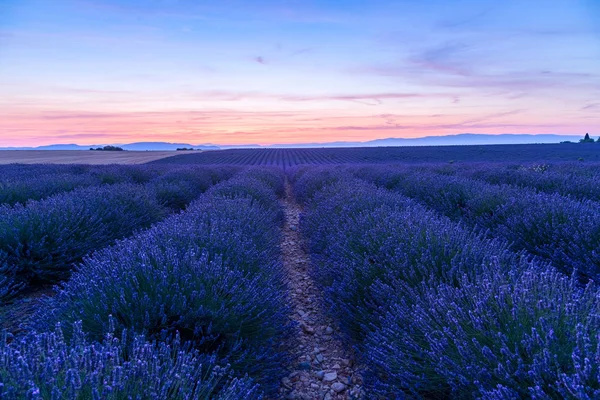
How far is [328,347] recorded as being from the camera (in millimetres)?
3016

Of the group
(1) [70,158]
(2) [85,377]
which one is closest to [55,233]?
(2) [85,377]

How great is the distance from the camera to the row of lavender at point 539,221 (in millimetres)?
3391

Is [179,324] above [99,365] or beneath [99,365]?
beneath

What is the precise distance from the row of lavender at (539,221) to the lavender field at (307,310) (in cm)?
3

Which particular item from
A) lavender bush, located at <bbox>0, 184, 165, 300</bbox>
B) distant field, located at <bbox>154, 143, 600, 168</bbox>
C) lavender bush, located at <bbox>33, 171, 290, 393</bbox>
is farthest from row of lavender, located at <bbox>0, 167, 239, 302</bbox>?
distant field, located at <bbox>154, 143, 600, 168</bbox>

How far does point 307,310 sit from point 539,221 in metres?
2.88

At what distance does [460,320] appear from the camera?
1.87 metres

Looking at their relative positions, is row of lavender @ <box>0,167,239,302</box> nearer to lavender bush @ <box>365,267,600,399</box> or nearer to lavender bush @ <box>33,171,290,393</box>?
lavender bush @ <box>33,171,290,393</box>

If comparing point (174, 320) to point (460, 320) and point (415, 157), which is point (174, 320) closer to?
point (460, 320)

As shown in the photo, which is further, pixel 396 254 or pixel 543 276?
pixel 396 254

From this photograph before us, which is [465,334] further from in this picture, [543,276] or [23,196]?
[23,196]

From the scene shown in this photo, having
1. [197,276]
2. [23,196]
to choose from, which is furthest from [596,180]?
[23,196]

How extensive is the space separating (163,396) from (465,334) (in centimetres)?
139

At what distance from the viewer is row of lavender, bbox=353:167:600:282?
3.39m
